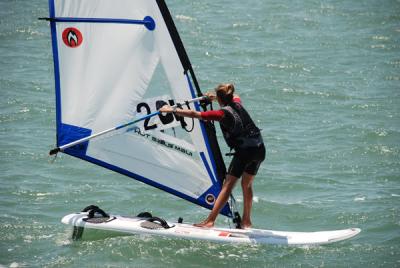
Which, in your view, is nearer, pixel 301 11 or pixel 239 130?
pixel 239 130

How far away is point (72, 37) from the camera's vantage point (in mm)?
7914

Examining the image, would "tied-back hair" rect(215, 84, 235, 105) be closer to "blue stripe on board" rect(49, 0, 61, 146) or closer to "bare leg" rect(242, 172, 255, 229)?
"bare leg" rect(242, 172, 255, 229)

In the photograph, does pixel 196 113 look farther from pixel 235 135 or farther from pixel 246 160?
pixel 246 160

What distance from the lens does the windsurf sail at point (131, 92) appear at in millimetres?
7934

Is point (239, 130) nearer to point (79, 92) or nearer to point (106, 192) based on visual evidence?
point (79, 92)

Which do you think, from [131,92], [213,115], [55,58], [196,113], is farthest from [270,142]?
[55,58]

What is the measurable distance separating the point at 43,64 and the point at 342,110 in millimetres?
7698

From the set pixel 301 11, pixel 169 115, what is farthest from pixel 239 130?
pixel 301 11

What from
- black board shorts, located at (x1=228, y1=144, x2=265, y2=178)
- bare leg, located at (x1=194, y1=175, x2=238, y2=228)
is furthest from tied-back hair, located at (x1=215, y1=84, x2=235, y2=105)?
bare leg, located at (x1=194, y1=175, x2=238, y2=228)

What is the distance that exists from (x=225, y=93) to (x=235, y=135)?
→ 47 centimetres

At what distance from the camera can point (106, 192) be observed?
36.3ft

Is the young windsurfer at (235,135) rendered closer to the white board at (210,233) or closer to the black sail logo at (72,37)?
the white board at (210,233)

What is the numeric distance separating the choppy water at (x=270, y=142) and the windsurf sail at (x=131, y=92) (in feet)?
→ 2.76

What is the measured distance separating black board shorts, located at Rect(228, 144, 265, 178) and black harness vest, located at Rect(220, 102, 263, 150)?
6 cm
